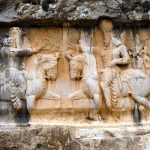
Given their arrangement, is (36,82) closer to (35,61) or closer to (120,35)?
(35,61)

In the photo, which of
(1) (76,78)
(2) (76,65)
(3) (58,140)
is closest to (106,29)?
(2) (76,65)

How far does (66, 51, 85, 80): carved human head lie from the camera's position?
5.39 m

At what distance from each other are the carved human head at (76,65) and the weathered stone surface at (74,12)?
18.1 inches

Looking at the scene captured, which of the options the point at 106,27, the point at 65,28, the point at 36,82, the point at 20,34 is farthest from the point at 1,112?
the point at 106,27

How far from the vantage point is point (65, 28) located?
5.58 metres

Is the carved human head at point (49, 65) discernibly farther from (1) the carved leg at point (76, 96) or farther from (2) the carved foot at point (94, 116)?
(2) the carved foot at point (94, 116)

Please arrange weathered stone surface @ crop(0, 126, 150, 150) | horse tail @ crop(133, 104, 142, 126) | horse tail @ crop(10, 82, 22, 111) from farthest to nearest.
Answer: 1. horse tail @ crop(133, 104, 142, 126)
2. horse tail @ crop(10, 82, 22, 111)
3. weathered stone surface @ crop(0, 126, 150, 150)

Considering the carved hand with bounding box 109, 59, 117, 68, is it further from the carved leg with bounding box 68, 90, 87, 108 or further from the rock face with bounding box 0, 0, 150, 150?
the carved leg with bounding box 68, 90, 87, 108

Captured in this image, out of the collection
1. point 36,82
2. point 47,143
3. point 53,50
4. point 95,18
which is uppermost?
point 95,18

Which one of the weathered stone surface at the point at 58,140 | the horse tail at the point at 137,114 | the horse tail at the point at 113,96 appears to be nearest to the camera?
the weathered stone surface at the point at 58,140

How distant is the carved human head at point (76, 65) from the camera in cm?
539

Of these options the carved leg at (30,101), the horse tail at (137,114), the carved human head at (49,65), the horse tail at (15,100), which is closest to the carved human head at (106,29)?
the carved human head at (49,65)

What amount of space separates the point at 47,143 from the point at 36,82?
2.82 feet

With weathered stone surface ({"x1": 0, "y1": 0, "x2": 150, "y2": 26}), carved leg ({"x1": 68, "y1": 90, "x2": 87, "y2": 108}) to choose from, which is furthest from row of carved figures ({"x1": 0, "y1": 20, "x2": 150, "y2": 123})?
weathered stone surface ({"x1": 0, "y1": 0, "x2": 150, "y2": 26})
